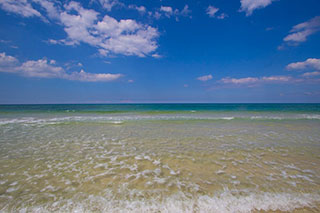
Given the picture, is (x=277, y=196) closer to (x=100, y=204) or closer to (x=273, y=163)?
(x=273, y=163)

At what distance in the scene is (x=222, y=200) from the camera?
122 inches

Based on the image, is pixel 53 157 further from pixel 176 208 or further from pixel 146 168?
pixel 176 208

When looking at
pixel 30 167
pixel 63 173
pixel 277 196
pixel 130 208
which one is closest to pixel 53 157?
pixel 30 167

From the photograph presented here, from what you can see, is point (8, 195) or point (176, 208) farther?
point (8, 195)

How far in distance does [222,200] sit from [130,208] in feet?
6.61

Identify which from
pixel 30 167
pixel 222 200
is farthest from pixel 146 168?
pixel 30 167

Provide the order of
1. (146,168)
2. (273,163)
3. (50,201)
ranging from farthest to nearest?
(273,163), (146,168), (50,201)

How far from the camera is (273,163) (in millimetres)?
4953

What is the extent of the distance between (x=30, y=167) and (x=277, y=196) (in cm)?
718

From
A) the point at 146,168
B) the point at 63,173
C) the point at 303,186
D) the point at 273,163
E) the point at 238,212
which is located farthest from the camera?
the point at 273,163

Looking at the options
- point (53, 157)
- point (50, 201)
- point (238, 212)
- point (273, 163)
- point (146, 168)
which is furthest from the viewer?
point (53, 157)

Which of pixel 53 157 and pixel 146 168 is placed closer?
pixel 146 168

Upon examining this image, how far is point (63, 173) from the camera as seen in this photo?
429 centimetres

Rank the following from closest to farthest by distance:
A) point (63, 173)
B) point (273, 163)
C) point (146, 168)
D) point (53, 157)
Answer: point (63, 173), point (146, 168), point (273, 163), point (53, 157)
